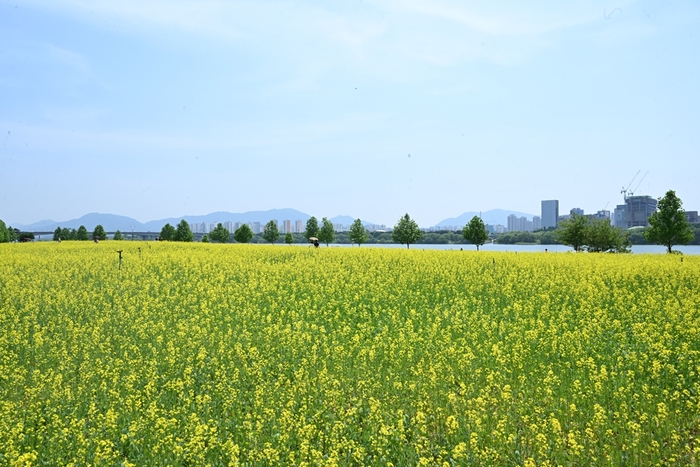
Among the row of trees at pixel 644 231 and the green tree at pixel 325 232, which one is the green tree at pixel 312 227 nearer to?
the green tree at pixel 325 232

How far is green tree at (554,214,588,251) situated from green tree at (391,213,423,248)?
2727 cm

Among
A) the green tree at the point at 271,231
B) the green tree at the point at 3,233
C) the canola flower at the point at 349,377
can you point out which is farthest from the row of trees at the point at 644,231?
the green tree at the point at 3,233

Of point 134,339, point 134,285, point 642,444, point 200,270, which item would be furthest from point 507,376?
point 200,270

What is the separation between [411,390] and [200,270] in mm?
18743

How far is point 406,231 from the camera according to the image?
82.4 meters

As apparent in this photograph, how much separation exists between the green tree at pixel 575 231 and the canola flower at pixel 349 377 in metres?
43.1

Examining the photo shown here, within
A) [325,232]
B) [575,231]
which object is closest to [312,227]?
[325,232]

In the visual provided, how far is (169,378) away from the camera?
9.57m

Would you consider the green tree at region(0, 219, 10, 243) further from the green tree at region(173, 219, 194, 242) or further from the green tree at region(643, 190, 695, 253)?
the green tree at region(643, 190, 695, 253)

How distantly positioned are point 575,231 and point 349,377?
57.7m

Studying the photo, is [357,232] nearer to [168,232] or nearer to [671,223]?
[168,232]

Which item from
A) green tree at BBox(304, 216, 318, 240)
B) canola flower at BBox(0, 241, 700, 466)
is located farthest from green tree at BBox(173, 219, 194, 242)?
canola flower at BBox(0, 241, 700, 466)

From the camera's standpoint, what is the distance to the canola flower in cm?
679

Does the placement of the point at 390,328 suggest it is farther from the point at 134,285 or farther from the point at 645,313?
the point at 134,285
